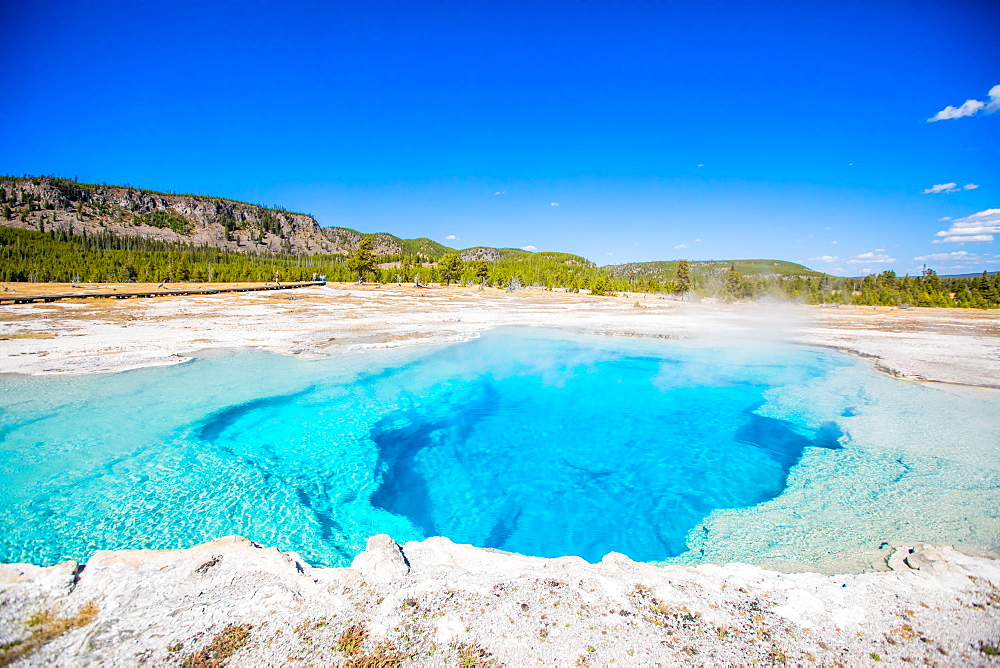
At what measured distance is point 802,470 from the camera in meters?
9.36

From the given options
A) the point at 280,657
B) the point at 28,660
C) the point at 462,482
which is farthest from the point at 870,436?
the point at 28,660

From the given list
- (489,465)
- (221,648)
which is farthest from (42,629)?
(489,465)

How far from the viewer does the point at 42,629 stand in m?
3.39

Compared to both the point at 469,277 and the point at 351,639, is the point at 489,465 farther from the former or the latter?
the point at 469,277

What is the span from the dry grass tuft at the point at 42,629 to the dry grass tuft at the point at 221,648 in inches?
46.5

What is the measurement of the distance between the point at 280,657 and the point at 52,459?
961 centimetres

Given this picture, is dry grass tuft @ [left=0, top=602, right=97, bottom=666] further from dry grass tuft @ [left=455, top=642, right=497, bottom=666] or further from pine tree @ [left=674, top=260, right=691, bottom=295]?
pine tree @ [left=674, top=260, right=691, bottom=295]

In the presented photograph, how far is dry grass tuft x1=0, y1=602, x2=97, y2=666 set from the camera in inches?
121

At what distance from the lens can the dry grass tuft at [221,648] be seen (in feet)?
10.3

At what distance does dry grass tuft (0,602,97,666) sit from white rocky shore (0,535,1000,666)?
0.01 metres

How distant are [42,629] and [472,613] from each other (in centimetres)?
361

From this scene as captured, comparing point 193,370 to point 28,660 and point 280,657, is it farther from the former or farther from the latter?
point 280,657

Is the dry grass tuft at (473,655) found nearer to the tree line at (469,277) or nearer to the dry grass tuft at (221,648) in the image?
the dry grass tuft at (221,648)

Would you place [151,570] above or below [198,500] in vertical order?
above
